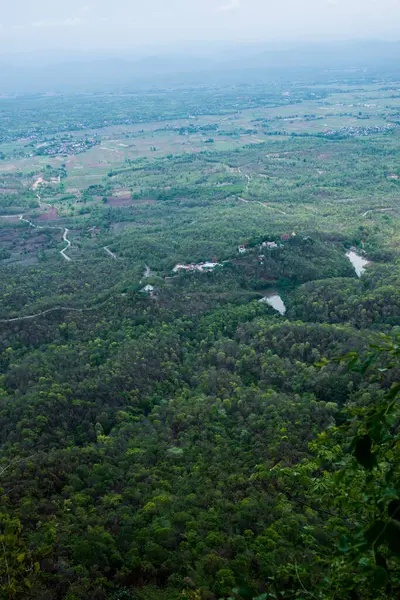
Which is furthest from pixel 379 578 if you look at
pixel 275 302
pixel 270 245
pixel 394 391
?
pixel 270 245

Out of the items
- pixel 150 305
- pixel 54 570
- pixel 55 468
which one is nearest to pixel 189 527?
pixel 54 570

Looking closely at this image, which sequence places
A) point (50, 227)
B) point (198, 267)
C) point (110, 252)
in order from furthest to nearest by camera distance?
point (50, 227) < point (110, 252) < point (198, 267)

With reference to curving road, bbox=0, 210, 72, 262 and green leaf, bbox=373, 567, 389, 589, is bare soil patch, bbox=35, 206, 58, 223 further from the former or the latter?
green leaf, bbox=373, 567, 389, 589

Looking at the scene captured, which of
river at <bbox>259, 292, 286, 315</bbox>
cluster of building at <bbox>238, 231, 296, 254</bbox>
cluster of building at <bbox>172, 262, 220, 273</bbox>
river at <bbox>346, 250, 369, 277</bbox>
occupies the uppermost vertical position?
cluster of building at <bbox>238, 231, 296, 254</bbox>

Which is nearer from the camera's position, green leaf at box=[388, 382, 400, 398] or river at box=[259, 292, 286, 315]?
green leaf at box=[388, 382, 400, 398]

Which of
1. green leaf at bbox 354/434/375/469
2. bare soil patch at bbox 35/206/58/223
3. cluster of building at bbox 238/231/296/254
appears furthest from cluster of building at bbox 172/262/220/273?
green leaf at bbox 354/434/375/469

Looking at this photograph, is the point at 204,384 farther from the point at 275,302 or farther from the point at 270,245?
the point at 270,245

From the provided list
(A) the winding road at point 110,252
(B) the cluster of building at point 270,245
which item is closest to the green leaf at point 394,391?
(B) the cluster of building at point 270,245

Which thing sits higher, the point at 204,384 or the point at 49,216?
the point at 49,216

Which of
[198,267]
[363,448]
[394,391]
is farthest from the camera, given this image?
[198,267]
